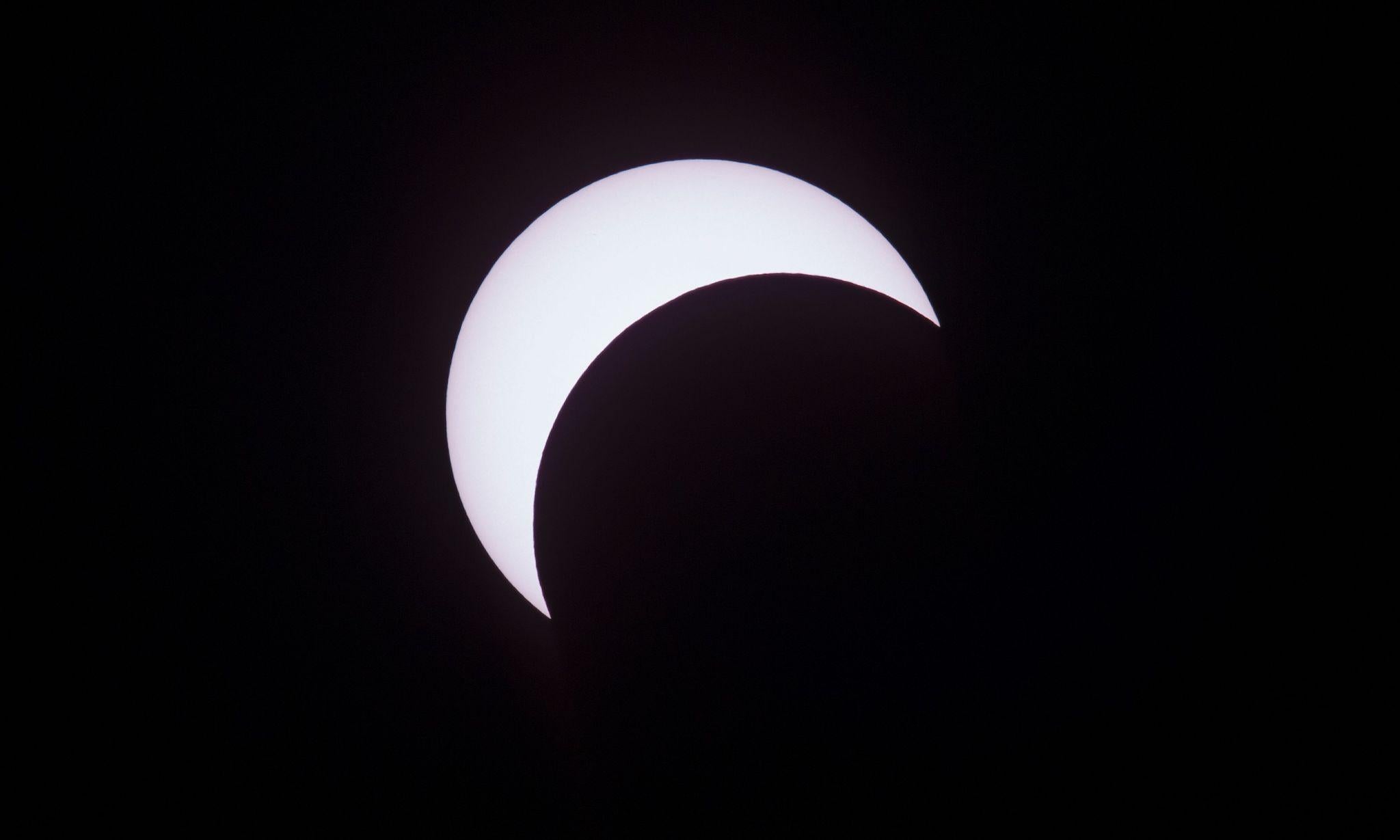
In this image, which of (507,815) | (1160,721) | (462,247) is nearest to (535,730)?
(507,815)

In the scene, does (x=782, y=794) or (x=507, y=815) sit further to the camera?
(x=507, y=815)

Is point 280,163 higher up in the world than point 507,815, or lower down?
higher up

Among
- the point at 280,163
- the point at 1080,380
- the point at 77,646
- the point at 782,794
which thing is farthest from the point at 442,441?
the point at 1080,380

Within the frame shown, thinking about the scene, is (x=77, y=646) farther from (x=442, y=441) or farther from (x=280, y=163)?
(x=280, y=163)

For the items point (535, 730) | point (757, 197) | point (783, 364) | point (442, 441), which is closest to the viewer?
point (783, 364)

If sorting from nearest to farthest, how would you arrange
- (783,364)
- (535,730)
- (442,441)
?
(783,364), (442,441), (535,730)

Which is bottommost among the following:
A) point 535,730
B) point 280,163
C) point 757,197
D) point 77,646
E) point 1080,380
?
point 535,730
